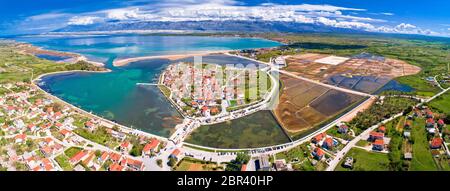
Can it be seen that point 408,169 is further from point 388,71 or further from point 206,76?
point 388,71

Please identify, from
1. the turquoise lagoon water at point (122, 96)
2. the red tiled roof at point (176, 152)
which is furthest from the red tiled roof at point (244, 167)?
the turquoise lagoon water at point (122, 96)

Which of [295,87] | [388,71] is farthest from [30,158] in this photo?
[388,71]

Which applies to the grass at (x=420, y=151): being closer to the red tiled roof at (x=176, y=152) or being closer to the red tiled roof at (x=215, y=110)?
the red tiled roof at (x=176, y=152)

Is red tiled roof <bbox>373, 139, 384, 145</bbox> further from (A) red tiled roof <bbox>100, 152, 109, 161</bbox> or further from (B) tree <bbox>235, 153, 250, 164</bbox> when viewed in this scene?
(A) red tiled roof <bbox>100, 152, 109, 161</bbox>

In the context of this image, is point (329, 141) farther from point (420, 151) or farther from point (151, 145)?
point (151, 145)

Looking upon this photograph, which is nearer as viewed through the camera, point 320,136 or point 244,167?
point 244,167

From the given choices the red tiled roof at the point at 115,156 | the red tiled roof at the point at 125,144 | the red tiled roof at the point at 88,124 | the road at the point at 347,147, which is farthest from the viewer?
the red tiled roof at the point at 88,124

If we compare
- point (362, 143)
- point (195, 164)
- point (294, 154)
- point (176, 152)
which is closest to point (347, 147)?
point (362, 143)
